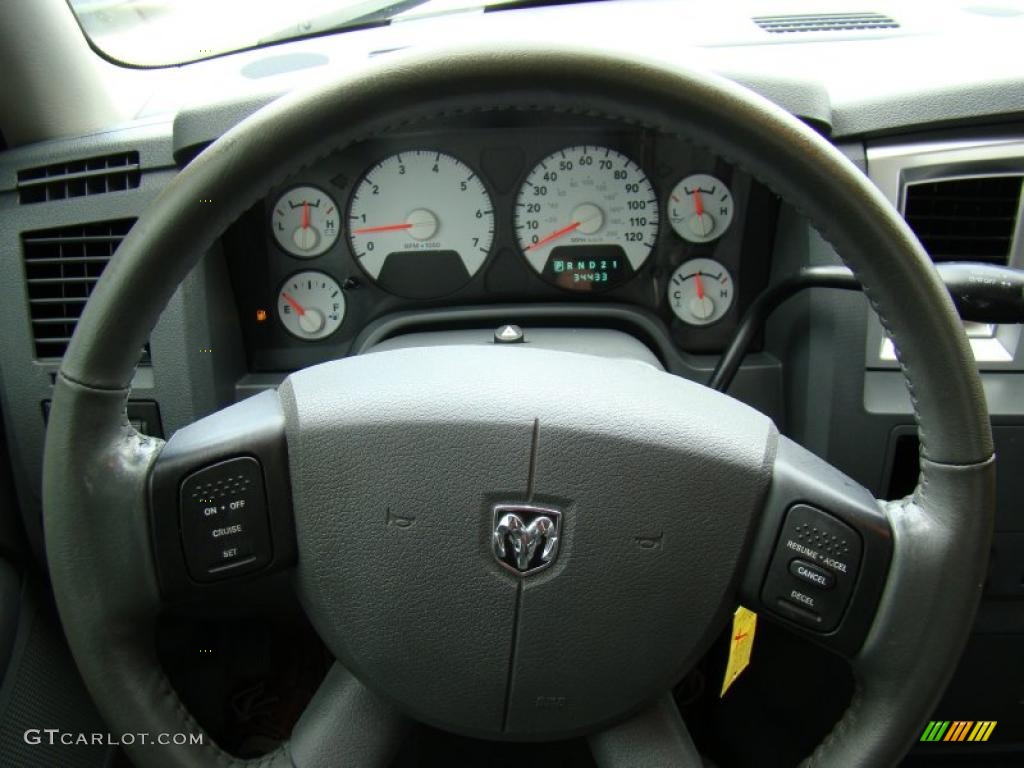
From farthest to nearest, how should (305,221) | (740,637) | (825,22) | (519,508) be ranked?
(825,22), (305,221), (740,637), (519,508)

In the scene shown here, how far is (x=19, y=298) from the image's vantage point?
1465 mm

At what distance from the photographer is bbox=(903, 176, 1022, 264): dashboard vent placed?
1460 mm

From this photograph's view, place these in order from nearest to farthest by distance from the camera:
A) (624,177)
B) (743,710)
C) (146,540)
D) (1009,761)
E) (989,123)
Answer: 1. (146,540)
2. (989,123)
3. (624,177)
4. (743,710)
5. (1009,761)

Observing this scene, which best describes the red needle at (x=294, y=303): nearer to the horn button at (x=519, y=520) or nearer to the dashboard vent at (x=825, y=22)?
the horn button at (x=519, y=520)

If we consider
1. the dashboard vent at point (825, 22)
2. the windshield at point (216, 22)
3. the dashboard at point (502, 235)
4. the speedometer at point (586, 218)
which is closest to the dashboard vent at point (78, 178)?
the dashboard at point (502, 235)

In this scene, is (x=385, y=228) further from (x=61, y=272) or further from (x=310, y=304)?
(x=61, y=272)

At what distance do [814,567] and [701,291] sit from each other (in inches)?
31.9

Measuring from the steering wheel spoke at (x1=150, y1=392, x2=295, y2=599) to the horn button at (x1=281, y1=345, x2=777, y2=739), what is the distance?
0.08ft

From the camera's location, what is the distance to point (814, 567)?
0.86 metres

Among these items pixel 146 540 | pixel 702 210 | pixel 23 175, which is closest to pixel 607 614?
pixel 146 540

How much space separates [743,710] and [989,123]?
1.05 metres

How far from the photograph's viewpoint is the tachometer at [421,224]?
1.53m

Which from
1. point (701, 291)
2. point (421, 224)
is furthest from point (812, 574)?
point (421, 224)

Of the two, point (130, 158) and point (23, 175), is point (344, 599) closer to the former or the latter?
point (130, 158)
